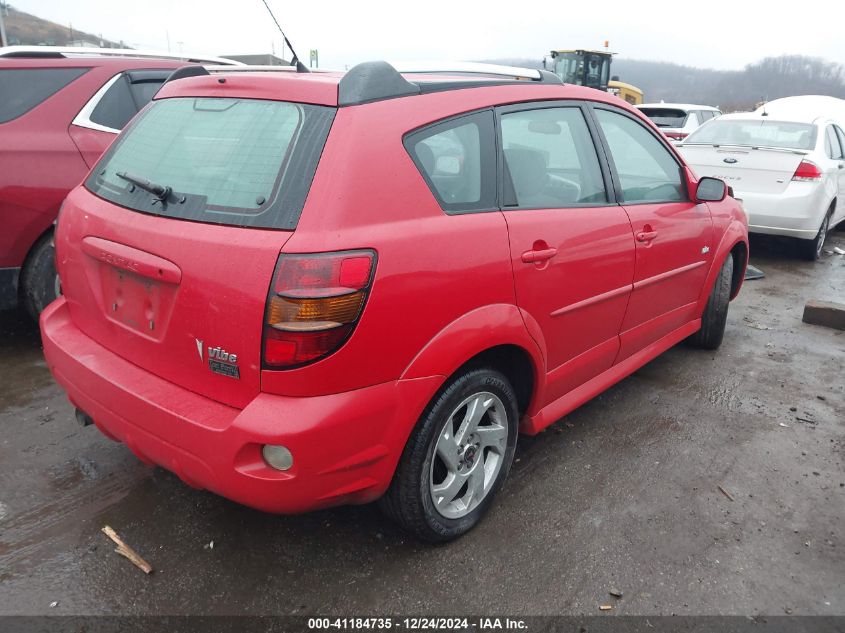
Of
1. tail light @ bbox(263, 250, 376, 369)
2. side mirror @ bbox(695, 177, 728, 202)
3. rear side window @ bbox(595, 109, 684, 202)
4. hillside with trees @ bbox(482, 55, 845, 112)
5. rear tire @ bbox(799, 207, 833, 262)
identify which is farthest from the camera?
hillside with trees @ bbox(482, 55, 845, 112)

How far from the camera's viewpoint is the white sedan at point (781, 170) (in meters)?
6.88

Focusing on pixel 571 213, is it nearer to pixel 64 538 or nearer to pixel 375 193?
pixel 375 193

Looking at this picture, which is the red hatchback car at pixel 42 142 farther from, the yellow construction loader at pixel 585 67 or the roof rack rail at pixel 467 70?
the yellow construction loader at pixel 585 67

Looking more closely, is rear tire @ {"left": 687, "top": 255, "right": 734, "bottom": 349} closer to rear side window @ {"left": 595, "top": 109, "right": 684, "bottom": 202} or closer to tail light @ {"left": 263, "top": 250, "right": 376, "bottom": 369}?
rear side window @ {"left": 595, "top": 109, "right": 684, "bottom": 202}

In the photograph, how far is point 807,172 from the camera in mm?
6844

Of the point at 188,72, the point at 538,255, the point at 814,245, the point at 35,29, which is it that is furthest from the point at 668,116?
the point at 35,29

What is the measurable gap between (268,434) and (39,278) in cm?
297

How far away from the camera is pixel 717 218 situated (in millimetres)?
4023

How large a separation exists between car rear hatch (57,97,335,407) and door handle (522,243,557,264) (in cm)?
89

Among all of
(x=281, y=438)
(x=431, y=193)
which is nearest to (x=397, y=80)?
(x=431, y=193)

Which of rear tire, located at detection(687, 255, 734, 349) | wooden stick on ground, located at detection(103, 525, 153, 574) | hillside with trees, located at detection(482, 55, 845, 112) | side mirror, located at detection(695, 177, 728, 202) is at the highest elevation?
side mirror, located at detection(695, 177, 728, 202)

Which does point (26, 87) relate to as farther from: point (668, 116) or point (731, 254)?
point (668, 116)

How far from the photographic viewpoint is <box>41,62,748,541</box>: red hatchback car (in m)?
1.94

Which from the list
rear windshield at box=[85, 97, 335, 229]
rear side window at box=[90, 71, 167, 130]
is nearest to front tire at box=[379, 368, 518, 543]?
rear windshield at box=[85, 97, 335, 229]
